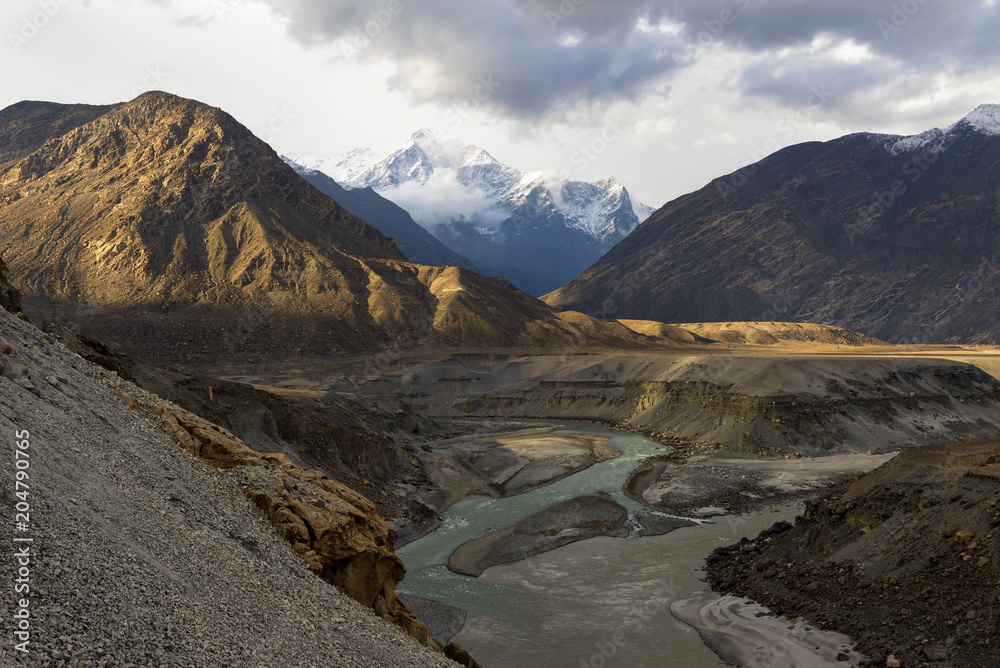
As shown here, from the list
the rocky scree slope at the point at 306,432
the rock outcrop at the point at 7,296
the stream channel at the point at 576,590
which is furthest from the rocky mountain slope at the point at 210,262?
the rock outcrop at the point at 7,296

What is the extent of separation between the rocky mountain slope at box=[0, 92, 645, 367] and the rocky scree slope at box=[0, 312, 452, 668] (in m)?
84.5

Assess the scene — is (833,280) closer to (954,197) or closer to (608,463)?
(954,197)

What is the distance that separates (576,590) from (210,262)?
108m

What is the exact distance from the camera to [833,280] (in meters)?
196

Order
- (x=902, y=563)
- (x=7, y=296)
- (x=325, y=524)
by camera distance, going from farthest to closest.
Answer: (x=7, y=296)
(x=902, y=563)
(x=325, y=524)

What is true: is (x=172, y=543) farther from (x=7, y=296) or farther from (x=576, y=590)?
(x=576, y=590)

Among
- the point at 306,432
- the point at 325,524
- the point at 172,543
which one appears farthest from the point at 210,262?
the point at 172,543

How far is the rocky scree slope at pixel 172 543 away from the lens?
8.95 metres

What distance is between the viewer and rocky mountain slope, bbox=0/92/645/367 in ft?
336

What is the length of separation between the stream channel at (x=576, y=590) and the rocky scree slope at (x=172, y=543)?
20.8 feet

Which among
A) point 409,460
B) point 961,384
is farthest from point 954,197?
point 409,460

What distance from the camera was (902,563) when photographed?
1966cm

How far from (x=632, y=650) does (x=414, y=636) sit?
7830 mm

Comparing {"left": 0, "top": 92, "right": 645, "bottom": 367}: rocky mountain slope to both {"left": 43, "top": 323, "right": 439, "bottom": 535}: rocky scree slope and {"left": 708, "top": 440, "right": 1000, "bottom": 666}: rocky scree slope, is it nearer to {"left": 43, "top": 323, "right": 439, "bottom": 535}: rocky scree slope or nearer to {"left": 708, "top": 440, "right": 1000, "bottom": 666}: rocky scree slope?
{"left": 43, "top": 323, "right": 439, "bottom": 535}: rocky scree slope
